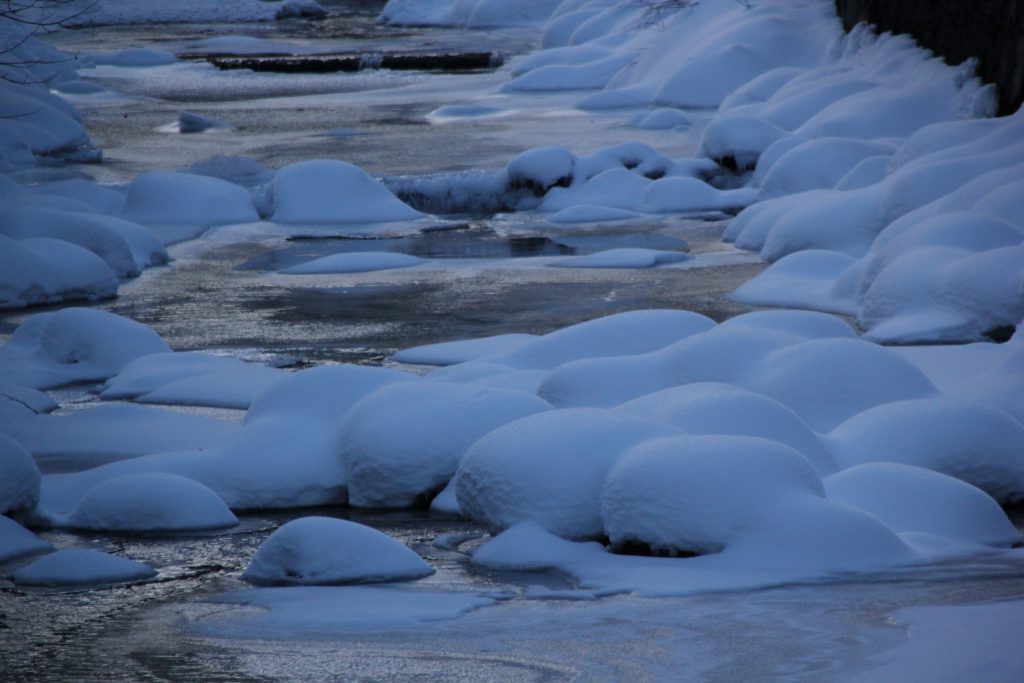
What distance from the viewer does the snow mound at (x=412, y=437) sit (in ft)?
17.3

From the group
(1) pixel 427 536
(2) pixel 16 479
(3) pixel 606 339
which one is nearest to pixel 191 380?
(2) pixel 16 479

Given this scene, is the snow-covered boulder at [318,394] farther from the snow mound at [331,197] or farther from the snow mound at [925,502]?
the snow mound at [331,197]

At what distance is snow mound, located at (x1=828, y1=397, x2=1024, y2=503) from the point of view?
506 centimetres

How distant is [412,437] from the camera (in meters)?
5.31

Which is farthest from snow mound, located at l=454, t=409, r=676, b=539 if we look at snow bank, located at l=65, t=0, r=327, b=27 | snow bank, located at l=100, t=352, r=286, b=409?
snow bank, located at l=65, t=0, r=327, b=27

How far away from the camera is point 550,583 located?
4.25 m

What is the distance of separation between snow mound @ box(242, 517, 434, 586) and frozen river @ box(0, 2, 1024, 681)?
3.5 inches

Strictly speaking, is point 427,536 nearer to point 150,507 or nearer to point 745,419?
point 150,507

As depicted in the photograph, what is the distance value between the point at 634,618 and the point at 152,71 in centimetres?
2344

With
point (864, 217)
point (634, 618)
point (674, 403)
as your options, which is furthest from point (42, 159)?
point (634, 618)

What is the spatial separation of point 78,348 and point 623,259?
4.15 metres

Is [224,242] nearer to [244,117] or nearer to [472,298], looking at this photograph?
[472,298]

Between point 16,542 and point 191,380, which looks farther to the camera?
point 191,380

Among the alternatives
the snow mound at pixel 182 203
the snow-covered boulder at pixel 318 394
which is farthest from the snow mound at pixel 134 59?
→ the snow-covered boulder at pixel 318 394
